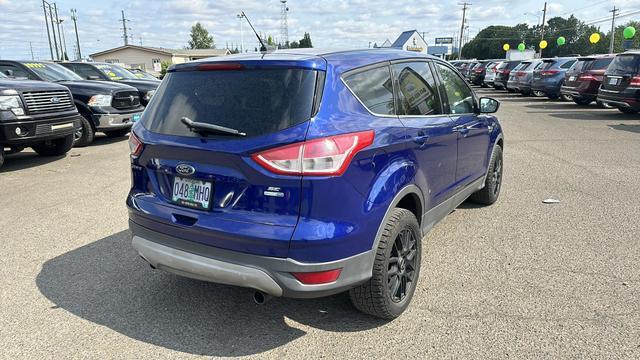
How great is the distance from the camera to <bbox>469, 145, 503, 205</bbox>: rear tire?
536 centimetres

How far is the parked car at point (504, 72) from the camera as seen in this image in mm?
24750

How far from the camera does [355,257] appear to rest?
2715 mm

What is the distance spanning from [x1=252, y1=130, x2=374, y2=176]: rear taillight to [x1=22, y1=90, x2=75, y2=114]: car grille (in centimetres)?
650

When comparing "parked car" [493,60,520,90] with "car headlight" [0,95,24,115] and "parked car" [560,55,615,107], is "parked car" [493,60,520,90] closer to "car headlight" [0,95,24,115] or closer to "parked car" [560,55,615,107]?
"parked car" [560,55,615,107]

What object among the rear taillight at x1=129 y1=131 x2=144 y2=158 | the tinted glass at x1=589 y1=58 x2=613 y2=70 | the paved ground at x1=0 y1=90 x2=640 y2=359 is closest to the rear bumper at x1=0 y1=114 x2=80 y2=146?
the paved ground at x1=0 y1=90 x2=640 y2=359

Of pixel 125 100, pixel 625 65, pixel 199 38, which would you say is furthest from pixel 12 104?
pixel 199 38

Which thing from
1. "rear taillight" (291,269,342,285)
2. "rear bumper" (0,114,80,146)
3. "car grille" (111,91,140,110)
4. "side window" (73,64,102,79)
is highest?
"side window" (73,64,102,79)

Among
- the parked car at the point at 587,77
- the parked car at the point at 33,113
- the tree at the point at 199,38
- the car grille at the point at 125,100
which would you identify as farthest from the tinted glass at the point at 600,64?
the tree at the point at 199,38

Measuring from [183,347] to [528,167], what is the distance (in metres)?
6.47

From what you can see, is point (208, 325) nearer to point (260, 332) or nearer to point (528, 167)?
point (260, 332)

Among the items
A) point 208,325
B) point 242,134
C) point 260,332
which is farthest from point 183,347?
point 242,134

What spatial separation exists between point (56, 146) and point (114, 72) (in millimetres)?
5227

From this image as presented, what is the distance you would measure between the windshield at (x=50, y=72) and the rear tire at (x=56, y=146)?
2018mm

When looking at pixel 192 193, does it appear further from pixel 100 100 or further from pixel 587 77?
pixel 587 77
